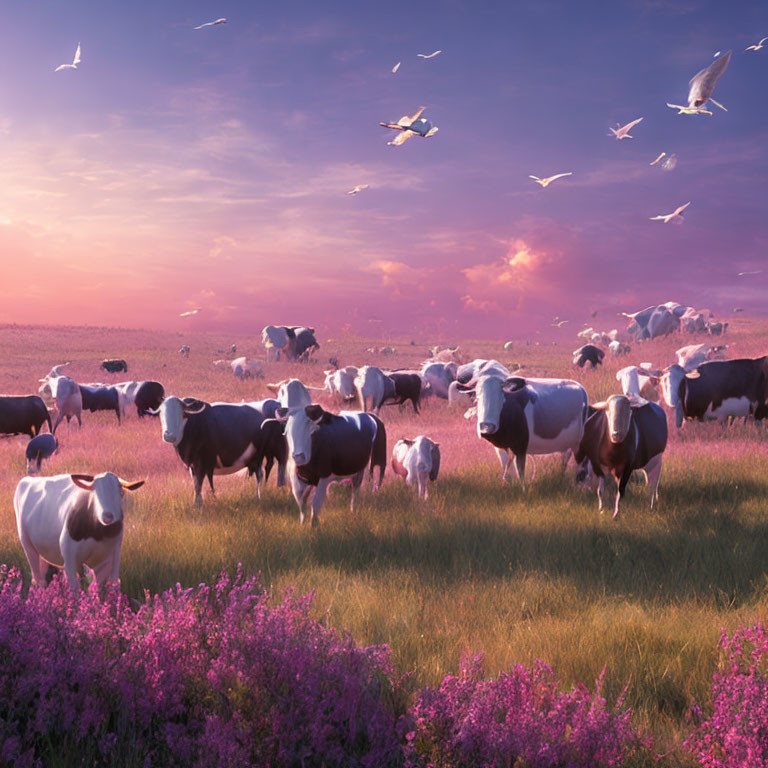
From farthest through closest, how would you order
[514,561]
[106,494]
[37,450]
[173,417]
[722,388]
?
[722,388] → [37,450] → [173,417] → [514,561] → [106,494]

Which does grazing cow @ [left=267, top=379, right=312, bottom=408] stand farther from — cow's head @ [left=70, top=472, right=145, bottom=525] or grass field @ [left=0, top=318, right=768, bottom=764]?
cow's head @ [left=70, top=472, right=145, bottom=525]

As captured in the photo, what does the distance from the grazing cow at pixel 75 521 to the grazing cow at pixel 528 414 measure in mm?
5522

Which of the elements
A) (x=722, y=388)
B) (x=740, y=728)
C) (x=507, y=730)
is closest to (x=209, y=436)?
(x=507, y=730)

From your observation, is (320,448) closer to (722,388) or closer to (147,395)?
(722,388)

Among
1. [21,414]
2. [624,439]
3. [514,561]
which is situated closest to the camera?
[514,561]

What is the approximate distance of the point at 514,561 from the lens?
22.2 ft

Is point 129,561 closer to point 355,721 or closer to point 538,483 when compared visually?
point 355,721

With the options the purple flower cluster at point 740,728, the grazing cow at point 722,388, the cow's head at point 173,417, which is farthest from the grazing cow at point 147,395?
the purple flower cluster at point 740,728

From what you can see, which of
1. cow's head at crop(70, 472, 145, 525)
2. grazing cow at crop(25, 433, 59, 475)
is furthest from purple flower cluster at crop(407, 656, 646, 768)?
grazing cow at crop(25, 433, 59, 475)

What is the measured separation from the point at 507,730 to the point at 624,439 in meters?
5.63

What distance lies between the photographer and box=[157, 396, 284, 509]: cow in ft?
28.9

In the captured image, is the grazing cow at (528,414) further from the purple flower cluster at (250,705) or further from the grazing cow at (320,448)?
the purple flower cluster at (250,705)

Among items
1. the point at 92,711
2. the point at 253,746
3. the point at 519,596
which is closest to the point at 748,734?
the point at 253,746

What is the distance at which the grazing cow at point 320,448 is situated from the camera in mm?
7559
